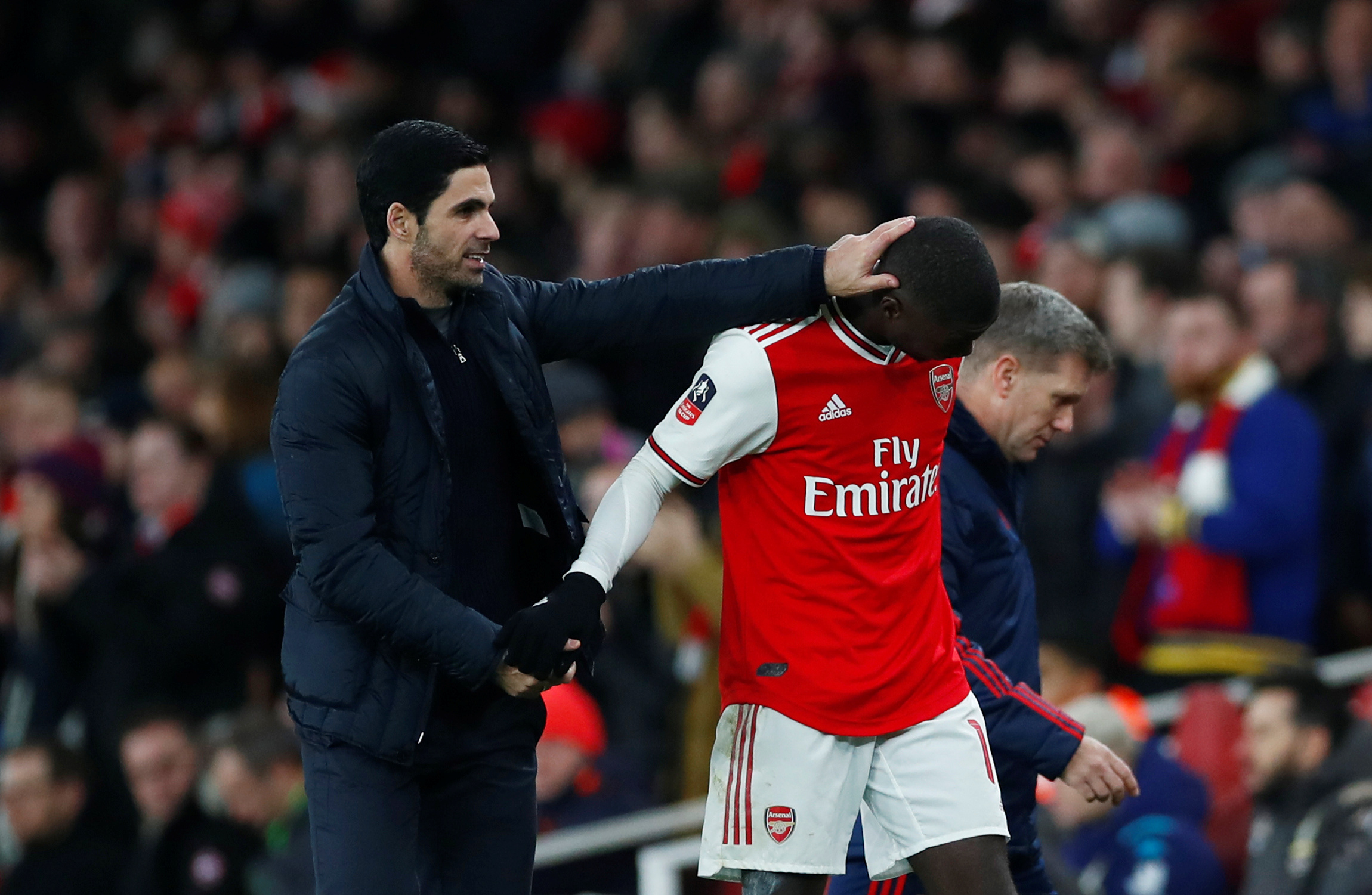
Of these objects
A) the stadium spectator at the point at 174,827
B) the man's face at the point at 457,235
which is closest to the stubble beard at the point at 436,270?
the man's face at the point at 457,235

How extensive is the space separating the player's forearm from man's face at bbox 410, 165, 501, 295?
449 mm

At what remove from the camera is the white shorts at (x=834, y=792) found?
11.3ft

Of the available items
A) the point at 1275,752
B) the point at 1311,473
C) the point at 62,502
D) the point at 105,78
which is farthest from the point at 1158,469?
the point at 105,78

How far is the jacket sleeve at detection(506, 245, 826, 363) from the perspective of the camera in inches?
137

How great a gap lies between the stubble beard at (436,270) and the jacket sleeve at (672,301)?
0.19 metres

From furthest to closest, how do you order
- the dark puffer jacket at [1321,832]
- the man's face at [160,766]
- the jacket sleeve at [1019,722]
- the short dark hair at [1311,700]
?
the man's face at [160,766]
the short dark hair at [1311,700]
the dark puffer jacket at [1321,832]
the jacket sleeve at [1019,722]

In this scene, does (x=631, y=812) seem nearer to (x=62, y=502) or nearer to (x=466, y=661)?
(x=466, y=661)

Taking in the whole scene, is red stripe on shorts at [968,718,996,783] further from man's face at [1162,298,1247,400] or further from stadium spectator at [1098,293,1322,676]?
man's face at [1162,298,1247,400]

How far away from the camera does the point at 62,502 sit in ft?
27.3

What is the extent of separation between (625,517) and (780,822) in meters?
0.63

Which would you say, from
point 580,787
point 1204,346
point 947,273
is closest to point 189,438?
point 580,787

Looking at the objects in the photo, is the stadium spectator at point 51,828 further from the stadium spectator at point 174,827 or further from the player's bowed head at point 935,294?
the player's bowed head at point 935,294

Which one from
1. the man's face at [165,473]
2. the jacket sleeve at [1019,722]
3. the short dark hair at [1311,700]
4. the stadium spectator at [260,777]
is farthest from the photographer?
the man's face at [165,473]

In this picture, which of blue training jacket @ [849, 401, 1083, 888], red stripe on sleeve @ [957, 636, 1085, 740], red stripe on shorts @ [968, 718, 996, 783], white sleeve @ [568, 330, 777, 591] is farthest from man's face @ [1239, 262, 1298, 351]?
white sleeve @ [568, 330, 777, 591]
